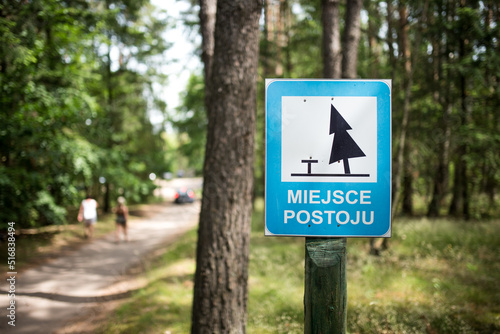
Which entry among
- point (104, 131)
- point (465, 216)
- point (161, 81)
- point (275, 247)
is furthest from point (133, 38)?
point (465, 216)

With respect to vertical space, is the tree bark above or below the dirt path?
above

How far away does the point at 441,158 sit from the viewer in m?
11.6

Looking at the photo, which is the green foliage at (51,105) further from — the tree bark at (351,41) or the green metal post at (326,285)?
the green metal post at (326,285)

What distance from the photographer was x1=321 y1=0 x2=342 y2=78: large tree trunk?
28.4 ft

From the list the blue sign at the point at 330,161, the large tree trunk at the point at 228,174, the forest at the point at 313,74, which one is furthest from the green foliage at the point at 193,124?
the blue sign at the point at 330,161

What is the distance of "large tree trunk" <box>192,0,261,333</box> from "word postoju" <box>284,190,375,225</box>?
5.77 ft

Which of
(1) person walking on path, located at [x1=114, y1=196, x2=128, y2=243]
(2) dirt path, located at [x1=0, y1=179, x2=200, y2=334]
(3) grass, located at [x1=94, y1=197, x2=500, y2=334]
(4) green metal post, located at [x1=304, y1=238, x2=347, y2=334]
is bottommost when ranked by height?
(2) dirt path, located at [x1=0, y1=179, x2=200, y2=334]

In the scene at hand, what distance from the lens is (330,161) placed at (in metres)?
1.82

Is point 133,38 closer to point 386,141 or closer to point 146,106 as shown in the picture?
point 146,106

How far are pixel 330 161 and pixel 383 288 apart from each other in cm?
543

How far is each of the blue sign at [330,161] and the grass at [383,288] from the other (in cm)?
336

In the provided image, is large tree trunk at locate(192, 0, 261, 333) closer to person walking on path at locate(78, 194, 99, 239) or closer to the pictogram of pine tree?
the pictogram of pine tree

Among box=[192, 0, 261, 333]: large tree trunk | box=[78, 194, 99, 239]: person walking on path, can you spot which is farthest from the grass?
box=[78, 194, 99, 239]: person walking on path

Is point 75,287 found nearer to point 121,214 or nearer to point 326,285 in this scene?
point 121,214
